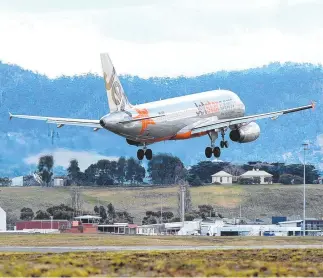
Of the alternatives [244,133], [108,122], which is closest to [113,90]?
[108,122]

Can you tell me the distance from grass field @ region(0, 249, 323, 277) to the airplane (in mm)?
19782

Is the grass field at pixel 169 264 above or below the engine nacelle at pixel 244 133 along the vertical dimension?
below

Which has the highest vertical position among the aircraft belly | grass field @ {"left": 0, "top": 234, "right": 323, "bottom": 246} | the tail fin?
the tail fin

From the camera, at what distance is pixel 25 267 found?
81062 mm

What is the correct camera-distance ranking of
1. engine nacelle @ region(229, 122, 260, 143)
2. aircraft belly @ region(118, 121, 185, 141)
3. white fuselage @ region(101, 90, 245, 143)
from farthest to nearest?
1. engine nacelle @ region(229, 122, 260, 143)
2. aircraft belly @ region(118, 121, 185, 141)
3. white fuselage @ region(101, 90, 245, 143)

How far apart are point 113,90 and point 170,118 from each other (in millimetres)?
6711

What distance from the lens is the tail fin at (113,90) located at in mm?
122938

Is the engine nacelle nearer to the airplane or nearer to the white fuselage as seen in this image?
the airplane

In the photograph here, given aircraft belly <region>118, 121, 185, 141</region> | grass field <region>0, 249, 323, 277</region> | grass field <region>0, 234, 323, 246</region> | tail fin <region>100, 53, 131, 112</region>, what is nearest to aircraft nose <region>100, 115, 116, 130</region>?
aircraft belly <region>118, 121, 185, 141</region>

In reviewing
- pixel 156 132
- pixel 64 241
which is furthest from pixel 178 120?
pixel 64 241

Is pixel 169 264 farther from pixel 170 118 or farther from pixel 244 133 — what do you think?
pixel 244 133

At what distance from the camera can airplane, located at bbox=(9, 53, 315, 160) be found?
12156cm

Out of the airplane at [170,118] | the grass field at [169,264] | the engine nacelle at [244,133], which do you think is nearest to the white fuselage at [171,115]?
the airplane at [170,118]

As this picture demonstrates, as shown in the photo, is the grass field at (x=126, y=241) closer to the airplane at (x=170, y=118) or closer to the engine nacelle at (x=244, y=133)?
the airplane at (x=170, y=118)
